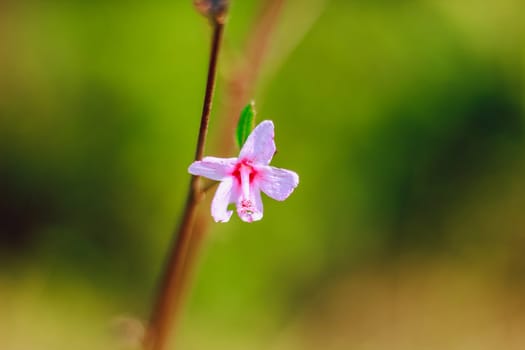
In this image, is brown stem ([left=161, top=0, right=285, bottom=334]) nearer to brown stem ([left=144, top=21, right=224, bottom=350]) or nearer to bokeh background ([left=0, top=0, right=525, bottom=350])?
brown stem ([left=144, top=21, right=224, bottom=350])

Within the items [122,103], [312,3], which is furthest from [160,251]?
[312,3]

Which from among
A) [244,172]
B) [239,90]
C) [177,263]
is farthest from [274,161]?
[244,172]

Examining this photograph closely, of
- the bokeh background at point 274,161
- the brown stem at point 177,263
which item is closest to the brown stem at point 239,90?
the brown stem at point 177,263

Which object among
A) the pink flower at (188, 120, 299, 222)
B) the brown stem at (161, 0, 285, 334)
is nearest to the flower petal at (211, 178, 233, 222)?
the pink flower at (188, 120, 299, 222)

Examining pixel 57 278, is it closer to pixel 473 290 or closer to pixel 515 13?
pixel 473 290

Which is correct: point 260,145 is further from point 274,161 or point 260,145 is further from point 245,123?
point 274,161

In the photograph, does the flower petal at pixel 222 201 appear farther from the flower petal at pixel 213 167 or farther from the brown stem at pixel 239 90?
the brown stem at pixel 239 90
